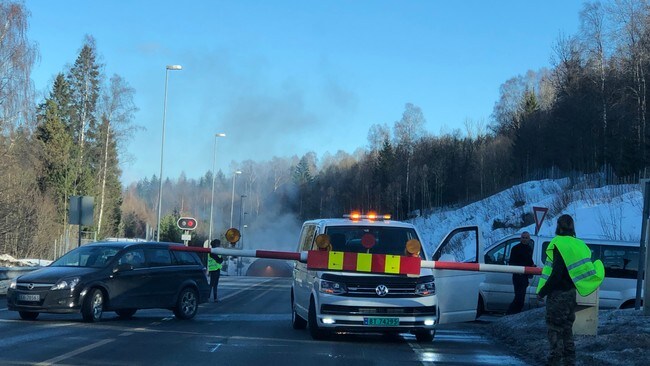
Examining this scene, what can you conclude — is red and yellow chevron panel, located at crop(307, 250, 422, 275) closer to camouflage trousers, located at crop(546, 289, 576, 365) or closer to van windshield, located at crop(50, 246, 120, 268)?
camouflage trousers, located at crop(546, 289, 576, 365)

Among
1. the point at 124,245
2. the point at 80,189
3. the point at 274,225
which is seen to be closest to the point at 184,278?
the point at 124,245

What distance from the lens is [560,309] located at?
28.2 ft

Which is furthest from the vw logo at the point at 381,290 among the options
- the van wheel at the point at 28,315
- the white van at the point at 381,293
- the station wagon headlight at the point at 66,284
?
the van wheel at the point at 28,315

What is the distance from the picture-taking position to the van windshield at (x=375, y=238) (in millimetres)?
12648

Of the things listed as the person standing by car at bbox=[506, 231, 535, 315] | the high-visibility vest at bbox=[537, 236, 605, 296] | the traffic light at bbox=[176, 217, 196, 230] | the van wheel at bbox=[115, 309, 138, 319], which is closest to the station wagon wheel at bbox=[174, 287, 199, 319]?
the van wheel at bbox=[115, 309, 138, 319]

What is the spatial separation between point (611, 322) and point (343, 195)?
7349 centimetres

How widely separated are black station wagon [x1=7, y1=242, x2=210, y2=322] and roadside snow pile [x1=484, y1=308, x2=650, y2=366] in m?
6.74

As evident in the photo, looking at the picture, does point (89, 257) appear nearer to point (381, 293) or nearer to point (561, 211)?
point (381, 293)

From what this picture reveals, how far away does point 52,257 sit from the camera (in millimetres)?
46875

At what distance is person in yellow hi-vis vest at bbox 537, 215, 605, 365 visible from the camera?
8.54 m

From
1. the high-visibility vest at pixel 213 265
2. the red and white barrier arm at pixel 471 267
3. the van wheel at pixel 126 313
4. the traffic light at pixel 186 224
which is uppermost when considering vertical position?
the traffic light at pixel 186 224

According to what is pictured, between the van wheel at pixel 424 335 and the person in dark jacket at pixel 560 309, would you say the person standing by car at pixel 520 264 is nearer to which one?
the van wheel at pixel 424 335

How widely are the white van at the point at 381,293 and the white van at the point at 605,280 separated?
4781 mm

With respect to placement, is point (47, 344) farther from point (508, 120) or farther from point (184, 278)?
point (508, 120)
